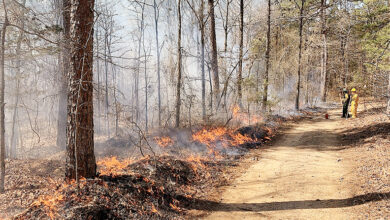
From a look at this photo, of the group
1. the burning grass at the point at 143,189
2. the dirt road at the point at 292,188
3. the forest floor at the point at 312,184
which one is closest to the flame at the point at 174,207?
the burning grass at the point at 143,189

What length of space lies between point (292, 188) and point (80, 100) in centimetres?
569

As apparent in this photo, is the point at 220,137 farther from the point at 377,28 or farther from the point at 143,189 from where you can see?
the point at 377,28

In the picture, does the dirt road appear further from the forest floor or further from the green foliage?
the green foliage

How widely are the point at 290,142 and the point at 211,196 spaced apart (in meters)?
6.51

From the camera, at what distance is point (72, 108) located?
4.91 meters

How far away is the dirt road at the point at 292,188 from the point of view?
5176mm

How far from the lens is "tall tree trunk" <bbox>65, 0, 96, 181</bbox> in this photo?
4988 mm

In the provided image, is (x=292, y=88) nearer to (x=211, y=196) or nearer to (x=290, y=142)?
(x=290, y=142)

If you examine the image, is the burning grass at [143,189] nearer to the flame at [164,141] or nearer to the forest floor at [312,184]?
the flame at [164,141]

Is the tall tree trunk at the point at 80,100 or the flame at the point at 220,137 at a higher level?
the tall tree trunk at the point at 80,100

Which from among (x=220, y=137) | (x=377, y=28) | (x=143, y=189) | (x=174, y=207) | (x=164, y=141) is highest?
(x=377, y=28)

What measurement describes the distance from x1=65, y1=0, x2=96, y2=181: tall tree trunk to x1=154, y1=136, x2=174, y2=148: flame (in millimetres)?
5103

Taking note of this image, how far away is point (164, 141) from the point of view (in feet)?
34.9

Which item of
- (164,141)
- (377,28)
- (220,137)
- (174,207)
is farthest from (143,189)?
(377,28)
